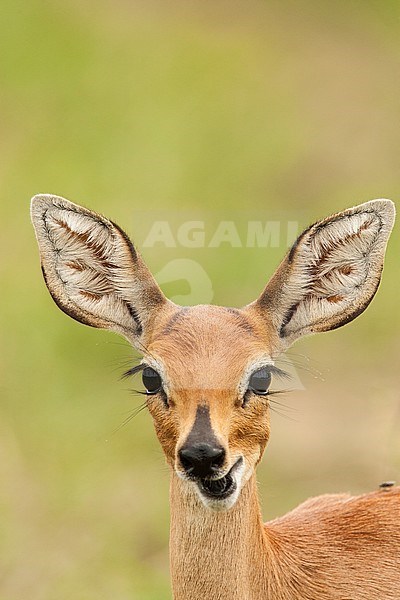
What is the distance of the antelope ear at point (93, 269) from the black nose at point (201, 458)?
0.63 metres

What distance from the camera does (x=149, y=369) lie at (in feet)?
10.6

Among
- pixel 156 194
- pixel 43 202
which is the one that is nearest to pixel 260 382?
pixel 43 202

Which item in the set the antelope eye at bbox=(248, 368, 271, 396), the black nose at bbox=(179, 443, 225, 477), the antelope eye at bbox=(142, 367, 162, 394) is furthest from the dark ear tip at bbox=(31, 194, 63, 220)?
the black nose at bbox=(179, 443, 225, 477)

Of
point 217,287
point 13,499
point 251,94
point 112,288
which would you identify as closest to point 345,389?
point 217,287

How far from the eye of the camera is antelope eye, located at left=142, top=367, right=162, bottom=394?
3201 millimetres

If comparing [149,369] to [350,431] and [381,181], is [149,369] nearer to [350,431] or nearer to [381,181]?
[350,431]

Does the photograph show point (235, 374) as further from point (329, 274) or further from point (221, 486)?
point (329, 274)

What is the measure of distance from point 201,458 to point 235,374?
300 mm

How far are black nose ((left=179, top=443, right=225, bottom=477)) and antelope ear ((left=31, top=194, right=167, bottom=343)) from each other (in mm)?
632

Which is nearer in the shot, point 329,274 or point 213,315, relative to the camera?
point 213,315

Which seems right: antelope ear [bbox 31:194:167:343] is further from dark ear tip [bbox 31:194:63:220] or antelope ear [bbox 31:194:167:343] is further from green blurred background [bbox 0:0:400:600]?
green blurred background [bbox 0:0:400:600]

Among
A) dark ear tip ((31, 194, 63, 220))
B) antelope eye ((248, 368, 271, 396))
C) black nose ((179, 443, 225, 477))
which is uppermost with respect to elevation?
dark ear tip ((31, 194, 63, 220))

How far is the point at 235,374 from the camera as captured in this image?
3.13m

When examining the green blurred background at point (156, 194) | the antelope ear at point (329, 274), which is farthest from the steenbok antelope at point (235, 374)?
the green blurred background at point (156, 194)
